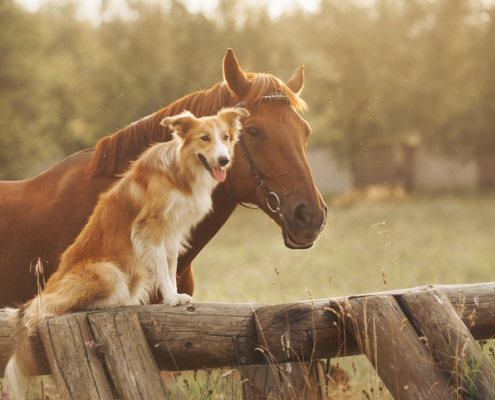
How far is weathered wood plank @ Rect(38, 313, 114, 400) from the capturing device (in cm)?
278

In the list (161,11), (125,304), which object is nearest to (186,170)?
(125,304)

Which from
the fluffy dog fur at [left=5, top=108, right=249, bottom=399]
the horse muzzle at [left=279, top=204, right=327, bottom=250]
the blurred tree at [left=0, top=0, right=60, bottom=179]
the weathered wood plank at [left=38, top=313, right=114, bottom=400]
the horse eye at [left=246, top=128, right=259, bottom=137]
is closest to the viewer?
the weathered wood plank at [left=38, top=313, right=114, bottom=400]

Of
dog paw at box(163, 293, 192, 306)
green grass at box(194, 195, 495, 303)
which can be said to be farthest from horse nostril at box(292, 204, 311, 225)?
dog paw at box(163, 293, 192, 306)

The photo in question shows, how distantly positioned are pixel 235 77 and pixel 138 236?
4.64ft

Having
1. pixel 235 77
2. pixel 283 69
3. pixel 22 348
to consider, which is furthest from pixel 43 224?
pixel 283 69

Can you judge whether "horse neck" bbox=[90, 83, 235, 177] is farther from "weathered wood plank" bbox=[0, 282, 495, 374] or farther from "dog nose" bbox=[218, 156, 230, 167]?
"weathered wood plank" bbox=[0, 282, 495, 374]

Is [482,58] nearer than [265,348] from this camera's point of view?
No

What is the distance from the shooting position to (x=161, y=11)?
22.2 metres

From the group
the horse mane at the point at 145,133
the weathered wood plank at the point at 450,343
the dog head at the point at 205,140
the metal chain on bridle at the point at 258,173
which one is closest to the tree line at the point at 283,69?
the horse mane at the point at 145,133

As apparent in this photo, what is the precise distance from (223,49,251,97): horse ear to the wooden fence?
1593 mm

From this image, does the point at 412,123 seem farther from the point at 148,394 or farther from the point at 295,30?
the point at 148,394

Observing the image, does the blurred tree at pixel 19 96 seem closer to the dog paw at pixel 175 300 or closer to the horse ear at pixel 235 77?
the horse ear at pixel 235 77

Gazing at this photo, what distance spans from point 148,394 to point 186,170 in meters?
1.28

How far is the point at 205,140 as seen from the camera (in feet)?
9.52
